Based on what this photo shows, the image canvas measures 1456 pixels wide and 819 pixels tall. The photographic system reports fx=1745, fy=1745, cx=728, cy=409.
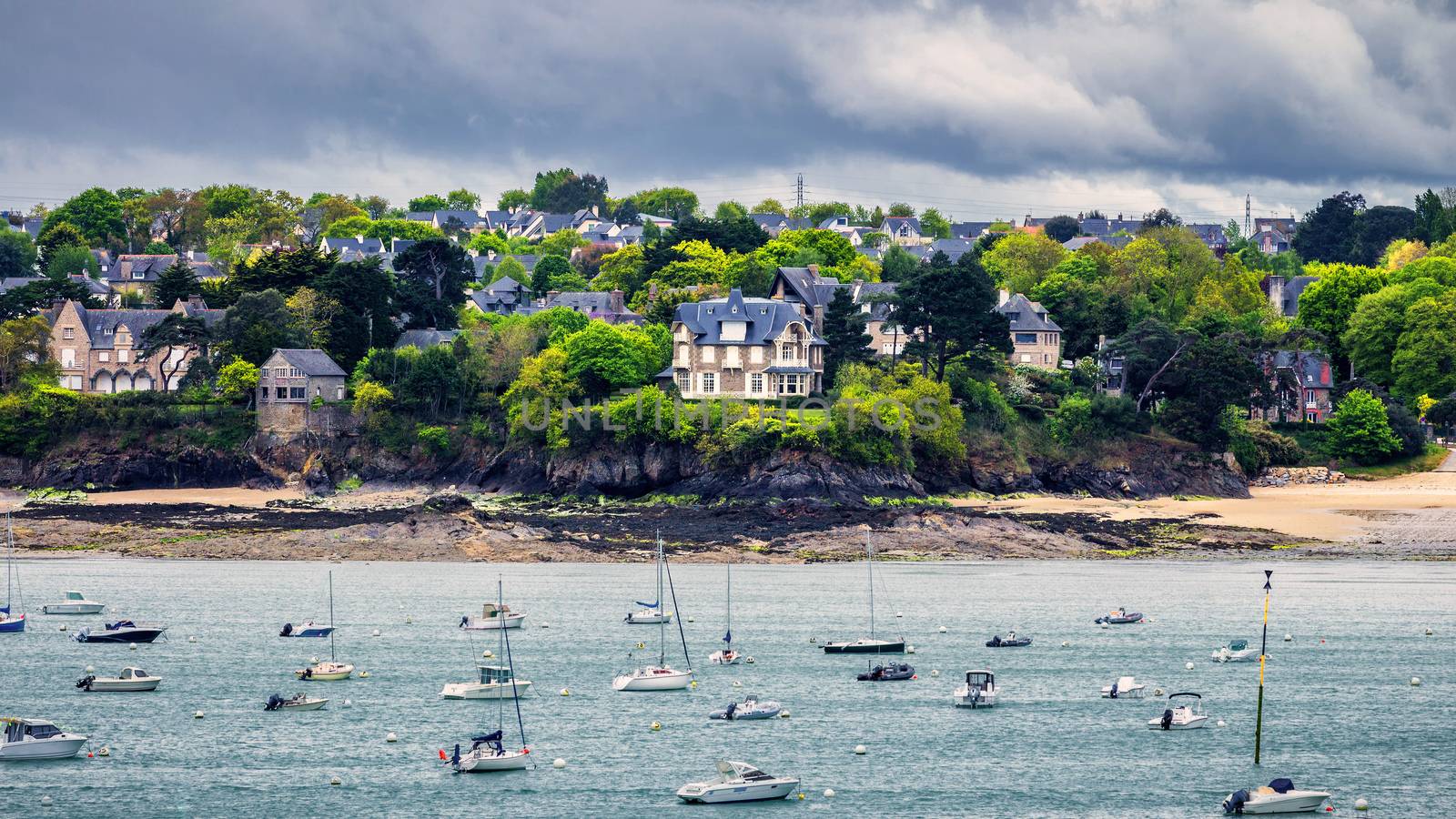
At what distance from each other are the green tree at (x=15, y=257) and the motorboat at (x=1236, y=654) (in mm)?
138365

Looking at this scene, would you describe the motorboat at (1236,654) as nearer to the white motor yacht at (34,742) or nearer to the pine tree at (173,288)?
the white motor yacht at (34,742)

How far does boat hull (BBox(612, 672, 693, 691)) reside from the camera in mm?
52500

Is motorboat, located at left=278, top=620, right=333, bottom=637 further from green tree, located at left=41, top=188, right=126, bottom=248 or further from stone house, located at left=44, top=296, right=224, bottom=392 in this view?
green tree, located at left=41, top=188, right=126, bottom=248

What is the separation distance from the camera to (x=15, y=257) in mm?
173000

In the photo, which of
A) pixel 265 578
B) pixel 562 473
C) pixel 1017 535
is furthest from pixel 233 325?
pixel 1017 535

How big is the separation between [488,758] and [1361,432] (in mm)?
76938

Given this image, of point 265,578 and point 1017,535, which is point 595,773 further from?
point 1017,535

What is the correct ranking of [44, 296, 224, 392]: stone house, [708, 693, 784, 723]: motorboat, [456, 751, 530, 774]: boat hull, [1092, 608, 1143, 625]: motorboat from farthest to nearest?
[44, 296, 224, 392]: stone house
[1092, 608, 1143, 625]: motorboat
[708, 693, 784, 723]: motorboat
[456, 751, 530, 774]: boat hull

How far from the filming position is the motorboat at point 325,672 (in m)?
54.0

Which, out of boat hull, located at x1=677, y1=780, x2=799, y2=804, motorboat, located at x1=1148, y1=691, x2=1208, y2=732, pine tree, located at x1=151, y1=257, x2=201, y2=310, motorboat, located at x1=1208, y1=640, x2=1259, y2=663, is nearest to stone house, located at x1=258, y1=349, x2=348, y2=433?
pine tree, located at x1=151, y1=257, x2=201, y2=310

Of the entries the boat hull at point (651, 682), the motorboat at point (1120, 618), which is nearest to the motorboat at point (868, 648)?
the boat hull at point (651, 682)

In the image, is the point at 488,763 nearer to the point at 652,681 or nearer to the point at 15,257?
the point at 652,681

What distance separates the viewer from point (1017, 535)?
84500 mm

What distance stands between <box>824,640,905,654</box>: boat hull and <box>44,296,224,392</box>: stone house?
69.6 metres
